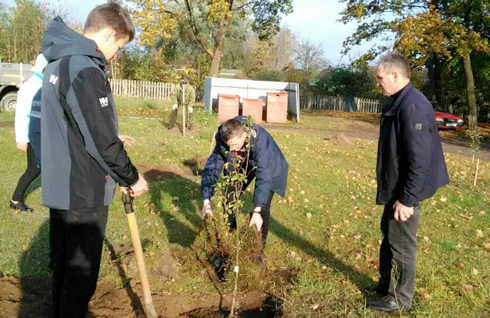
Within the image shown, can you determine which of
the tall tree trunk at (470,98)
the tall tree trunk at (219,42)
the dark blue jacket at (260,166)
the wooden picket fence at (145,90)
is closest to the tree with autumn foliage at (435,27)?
the tall tree trunk at (470,98)

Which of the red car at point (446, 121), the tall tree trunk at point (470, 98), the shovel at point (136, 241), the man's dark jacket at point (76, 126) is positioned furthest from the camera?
the red car at point (446, 121)

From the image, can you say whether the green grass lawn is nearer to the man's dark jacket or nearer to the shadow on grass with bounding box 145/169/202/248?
the shadow on grass with bounding box 145/169/202/248

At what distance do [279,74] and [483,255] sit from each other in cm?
3877

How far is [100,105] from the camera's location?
8.63 ft

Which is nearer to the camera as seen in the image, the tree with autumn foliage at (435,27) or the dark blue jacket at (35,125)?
the dark blue jacket at (35,125)

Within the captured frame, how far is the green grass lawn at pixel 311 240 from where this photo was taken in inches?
162

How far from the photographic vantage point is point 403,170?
11.6ft

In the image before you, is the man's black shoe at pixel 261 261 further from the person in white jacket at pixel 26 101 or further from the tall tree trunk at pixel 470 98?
the tall tree trunk at pixel 470 98

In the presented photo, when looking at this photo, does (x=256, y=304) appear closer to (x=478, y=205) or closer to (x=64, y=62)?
(x=64, y=62)

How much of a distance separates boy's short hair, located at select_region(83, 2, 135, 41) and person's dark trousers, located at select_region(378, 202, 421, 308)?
247 centimetres

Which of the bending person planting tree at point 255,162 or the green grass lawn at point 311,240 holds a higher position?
the bending person planting tree at point 255,162

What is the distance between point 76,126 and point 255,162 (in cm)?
202

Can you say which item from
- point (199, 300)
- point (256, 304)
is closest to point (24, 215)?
point (199, 300)

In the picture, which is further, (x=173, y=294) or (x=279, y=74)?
(x=279, y=74)
